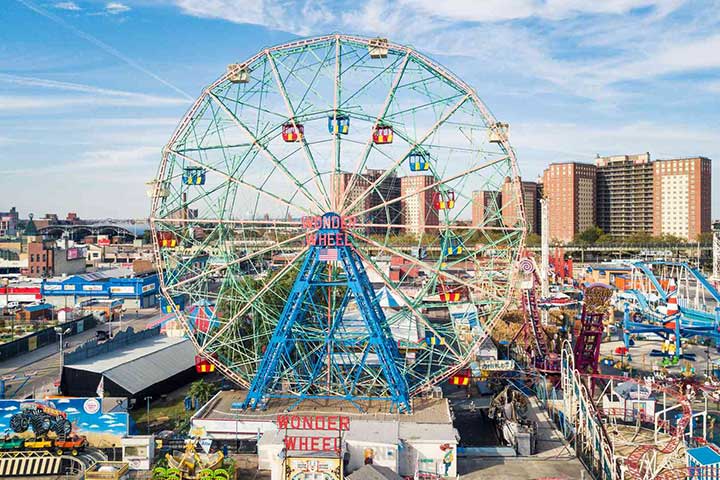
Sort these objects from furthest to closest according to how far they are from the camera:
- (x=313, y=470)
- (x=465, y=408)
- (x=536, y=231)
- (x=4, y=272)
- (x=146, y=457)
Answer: (x=536, y=231)
(x=4, y=272)
(x=465, y=408)
(x=146, y=457)
(x=313, y=470)

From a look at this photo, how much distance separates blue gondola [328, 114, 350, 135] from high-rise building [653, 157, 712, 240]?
149m

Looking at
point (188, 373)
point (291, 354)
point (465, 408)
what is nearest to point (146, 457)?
point (291, 354)

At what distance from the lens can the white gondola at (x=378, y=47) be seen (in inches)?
1180

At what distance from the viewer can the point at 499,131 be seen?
29938 mm

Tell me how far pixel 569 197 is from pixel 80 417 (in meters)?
151

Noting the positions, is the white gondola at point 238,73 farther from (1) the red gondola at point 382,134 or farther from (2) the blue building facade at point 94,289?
(2) the blue building facade at point 94,289

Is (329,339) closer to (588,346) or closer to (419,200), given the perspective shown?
(419,200)

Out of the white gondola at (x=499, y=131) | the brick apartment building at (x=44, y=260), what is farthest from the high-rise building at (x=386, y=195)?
the brick apartment building at (x=44, y=260)

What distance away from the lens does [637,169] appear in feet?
551

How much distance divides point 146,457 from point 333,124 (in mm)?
16508

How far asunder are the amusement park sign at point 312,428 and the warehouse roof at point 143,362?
13.6 metres

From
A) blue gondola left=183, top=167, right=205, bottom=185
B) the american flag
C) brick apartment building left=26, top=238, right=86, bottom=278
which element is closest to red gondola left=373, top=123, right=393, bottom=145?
the american flag

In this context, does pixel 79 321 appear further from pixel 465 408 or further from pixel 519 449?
pixel 519 449

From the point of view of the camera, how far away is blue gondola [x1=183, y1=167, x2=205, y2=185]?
31.8 meters
